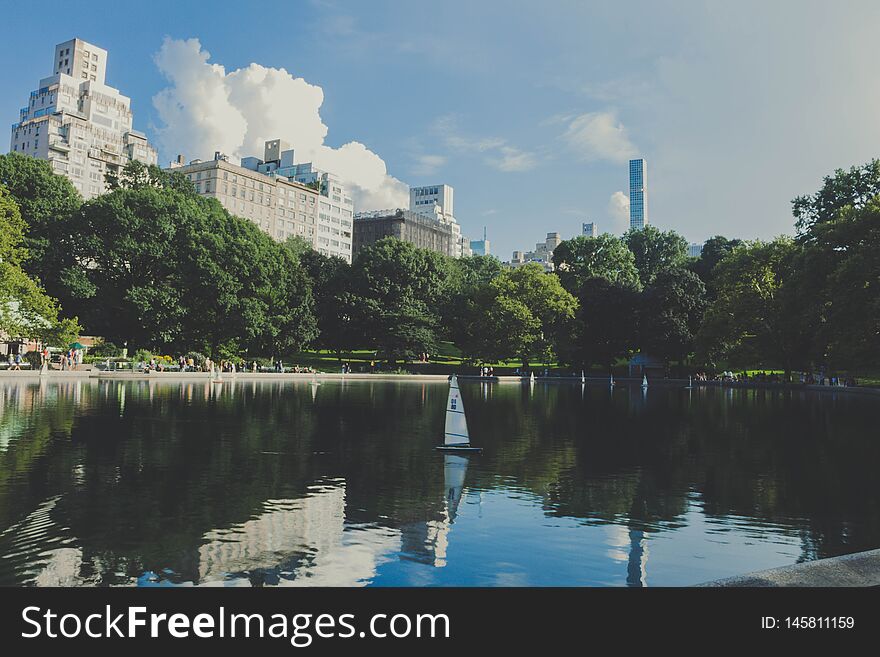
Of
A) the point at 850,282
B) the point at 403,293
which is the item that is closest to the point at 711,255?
the point at 403,293

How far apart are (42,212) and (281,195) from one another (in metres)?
96.1

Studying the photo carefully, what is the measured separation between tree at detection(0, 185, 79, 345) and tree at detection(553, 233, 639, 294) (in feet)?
276

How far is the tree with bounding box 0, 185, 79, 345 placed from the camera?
48469 millimetres

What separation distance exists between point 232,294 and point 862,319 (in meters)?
59.2

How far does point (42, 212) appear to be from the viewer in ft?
224

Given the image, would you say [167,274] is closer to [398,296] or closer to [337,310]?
[337,310]

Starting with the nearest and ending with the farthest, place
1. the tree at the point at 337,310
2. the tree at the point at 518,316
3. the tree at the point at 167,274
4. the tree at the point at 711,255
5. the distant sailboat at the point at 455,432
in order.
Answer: the distant sailboat at the point at 455,432 → the tree at the point at 167,274 → the tree at the point at 518,316 → the tree at the point at 337,310 → the tree at the point at 711,255

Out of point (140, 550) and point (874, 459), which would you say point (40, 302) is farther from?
point (874, 459)

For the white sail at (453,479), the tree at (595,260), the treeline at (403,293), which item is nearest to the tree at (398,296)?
the treeline at (403,293)

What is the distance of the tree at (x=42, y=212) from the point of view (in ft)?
213

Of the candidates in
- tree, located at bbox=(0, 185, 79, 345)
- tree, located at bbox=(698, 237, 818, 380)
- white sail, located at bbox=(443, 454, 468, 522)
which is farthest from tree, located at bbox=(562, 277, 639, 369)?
white sail, located at bbox=(443, 454, 468, 522)

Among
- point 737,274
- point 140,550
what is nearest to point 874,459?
point 140,550

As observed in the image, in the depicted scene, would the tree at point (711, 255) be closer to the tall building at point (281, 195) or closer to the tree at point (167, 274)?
the tall building at point (281, 195)

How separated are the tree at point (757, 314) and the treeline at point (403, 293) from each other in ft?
0.61
